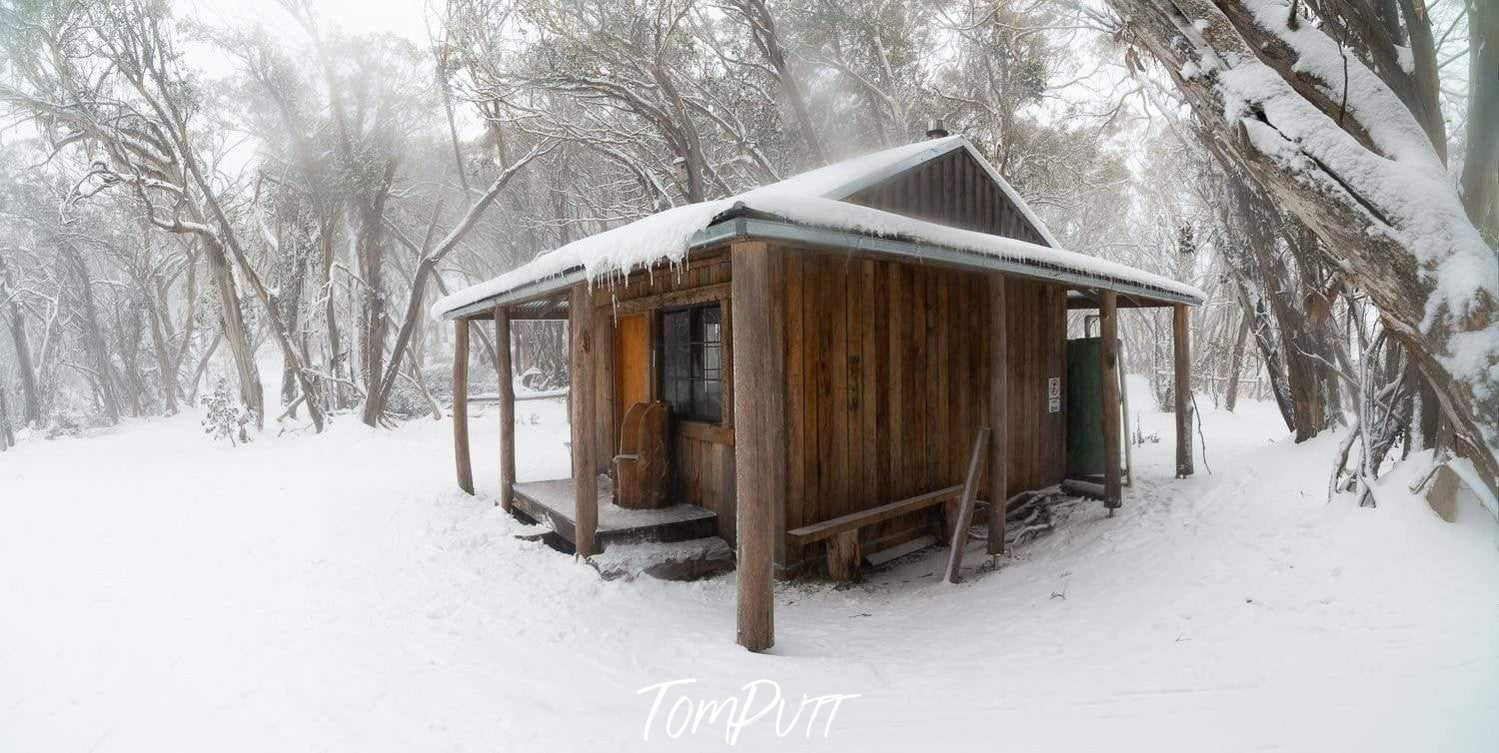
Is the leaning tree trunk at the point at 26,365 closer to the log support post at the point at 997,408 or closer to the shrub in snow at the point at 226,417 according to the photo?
the shrub in snow at the point at 226,417

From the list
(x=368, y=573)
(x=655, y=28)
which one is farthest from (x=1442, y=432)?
(x=655, y=28)

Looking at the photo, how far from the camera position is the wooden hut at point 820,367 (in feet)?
13.5

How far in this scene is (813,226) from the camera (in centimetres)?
376

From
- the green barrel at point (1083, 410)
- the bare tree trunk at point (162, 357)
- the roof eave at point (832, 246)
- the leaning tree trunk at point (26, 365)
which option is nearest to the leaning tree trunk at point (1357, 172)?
the roof eave at point (832, 246)

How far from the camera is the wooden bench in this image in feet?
17.8

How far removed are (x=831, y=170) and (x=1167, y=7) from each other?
366cm

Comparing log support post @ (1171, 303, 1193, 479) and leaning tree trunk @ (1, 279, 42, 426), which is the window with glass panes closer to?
log support post @ (1171, 303, 1193, 479)

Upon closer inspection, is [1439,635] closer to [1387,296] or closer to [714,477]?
[1387,296]

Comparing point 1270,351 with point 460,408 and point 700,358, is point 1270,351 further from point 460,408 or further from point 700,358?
point 460,408

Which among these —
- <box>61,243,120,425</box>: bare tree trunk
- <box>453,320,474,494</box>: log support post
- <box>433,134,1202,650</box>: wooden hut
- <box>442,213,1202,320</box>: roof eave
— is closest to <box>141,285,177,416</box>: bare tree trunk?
<box>61,243,120,425</box>: bare tree trunk

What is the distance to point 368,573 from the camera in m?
5.62

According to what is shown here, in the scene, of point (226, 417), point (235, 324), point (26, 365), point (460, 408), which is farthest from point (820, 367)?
point (26, 365)

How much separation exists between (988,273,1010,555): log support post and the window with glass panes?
2367 mm

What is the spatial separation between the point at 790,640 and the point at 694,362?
3.00 meters
